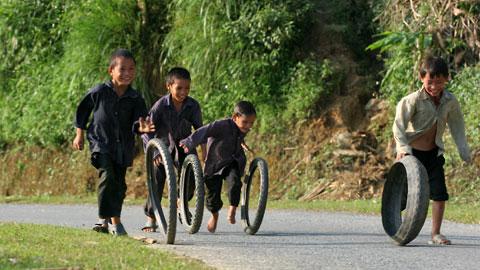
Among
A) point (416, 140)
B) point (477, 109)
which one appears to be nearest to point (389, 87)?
point (477, 109)

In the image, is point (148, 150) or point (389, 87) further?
point (389, 87)

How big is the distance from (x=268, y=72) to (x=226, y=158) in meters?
8.57

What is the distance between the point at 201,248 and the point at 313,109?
10207 millimetres

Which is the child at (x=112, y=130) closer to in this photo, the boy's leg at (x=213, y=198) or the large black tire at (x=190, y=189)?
the large black tire at (x=190, y=189)

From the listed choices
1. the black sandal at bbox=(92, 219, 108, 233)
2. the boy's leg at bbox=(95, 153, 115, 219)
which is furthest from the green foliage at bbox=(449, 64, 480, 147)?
the boy's leg at bbox=(95, 153, 115, 219)

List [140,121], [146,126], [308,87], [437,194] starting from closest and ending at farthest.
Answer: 1. [437,194]
2. [146,126]
3. [140,121]
4. [308,87]

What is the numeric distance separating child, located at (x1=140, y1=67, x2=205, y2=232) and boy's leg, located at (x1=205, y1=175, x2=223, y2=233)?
0.17 m

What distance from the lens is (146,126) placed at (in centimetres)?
1071

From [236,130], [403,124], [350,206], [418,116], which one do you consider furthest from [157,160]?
[350,206]

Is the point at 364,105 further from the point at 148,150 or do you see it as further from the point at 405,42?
the point at 148,150

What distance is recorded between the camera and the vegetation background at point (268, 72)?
18.5 metres

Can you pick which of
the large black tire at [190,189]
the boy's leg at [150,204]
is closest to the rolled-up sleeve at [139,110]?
the large black tire at [190,189]

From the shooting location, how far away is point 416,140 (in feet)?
34.5

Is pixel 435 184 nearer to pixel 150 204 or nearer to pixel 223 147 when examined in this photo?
pixel 223 147
